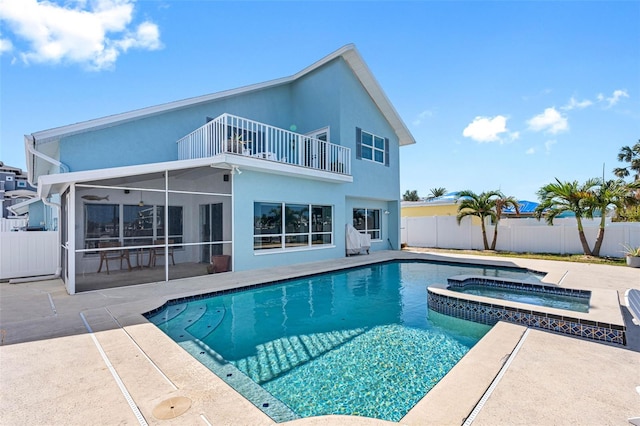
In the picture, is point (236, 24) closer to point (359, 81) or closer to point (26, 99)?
point (359, 81)

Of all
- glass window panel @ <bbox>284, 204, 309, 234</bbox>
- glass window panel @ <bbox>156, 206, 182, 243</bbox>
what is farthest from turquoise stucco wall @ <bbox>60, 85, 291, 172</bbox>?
glass window panel @ <bbox>284, 204, 309, 234</bbox>

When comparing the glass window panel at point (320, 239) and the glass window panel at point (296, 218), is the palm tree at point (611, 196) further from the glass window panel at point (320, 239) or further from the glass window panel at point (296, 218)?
the glass window panel at point (296, 218)

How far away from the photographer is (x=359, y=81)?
48.8 ft

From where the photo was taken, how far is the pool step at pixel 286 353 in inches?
157

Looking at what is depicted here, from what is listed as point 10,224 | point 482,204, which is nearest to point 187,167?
point 10,224

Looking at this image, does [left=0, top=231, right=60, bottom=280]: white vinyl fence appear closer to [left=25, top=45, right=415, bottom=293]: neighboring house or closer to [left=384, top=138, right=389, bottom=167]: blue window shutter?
[left=25, top=45, right=415, bottom=293]: neighboring house

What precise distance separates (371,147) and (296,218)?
617cm

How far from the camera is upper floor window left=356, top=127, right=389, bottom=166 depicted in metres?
14.7

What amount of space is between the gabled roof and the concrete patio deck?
18.7 ft

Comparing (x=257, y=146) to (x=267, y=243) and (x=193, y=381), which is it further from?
(x=193, y=381)

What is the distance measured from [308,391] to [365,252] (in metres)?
11.7

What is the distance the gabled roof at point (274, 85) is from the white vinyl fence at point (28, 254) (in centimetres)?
267

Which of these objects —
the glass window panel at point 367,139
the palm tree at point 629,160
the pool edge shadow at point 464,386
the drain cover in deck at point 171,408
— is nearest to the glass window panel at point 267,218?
the glass window panel at point 367,139

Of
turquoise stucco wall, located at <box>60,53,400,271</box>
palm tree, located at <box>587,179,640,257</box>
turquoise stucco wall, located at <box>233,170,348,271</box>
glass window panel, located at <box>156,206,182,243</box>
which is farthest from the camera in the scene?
palm tree, located at <box>587,179,640,257</box>
